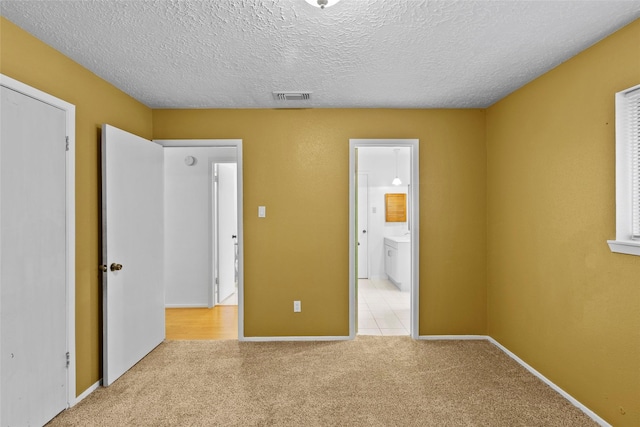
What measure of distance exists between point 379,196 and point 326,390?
460 centimetres

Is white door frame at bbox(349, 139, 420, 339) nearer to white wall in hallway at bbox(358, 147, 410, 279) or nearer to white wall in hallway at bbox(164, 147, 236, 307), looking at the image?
white wall in hallway at bbox(164, 147, 236, 307)

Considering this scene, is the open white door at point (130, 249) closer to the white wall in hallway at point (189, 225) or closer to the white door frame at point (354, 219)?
the white wall in hallway at point (189, 225)

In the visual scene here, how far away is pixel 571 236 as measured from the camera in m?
2.35

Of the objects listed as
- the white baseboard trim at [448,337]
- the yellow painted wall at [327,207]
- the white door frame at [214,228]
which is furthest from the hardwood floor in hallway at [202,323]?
the white baseboard trim at [448,337]

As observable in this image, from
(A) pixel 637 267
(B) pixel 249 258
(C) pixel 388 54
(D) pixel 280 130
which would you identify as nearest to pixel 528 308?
(A) pixel 637 267

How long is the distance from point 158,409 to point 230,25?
2.48 metres

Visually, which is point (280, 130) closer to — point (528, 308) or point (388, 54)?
point (388, 54)

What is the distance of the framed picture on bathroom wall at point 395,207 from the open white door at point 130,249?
173 inches

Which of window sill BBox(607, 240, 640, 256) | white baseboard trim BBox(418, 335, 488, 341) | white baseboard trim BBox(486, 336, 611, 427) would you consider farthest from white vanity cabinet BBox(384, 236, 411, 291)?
window sill BBox(607, 240, 640, 256)

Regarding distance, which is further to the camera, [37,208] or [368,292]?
[368,292]

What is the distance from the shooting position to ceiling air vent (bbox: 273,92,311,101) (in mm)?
2989

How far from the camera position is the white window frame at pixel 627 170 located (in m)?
1.93

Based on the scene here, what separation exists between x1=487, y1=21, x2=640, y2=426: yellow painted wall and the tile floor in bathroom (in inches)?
45.9

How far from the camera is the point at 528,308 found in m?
2.82
